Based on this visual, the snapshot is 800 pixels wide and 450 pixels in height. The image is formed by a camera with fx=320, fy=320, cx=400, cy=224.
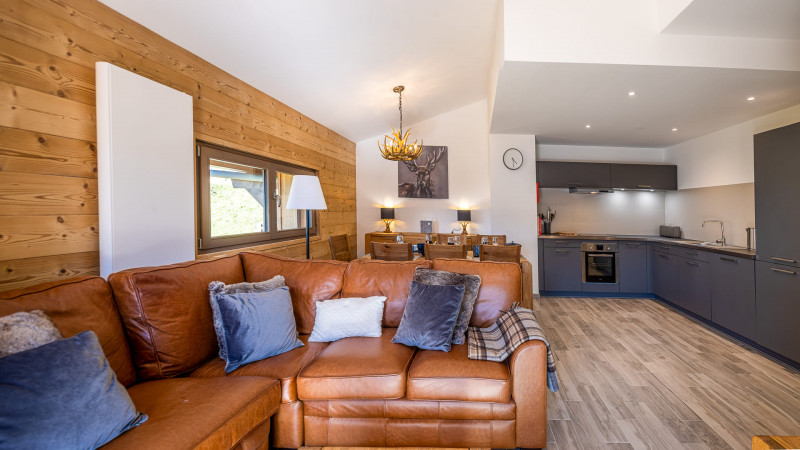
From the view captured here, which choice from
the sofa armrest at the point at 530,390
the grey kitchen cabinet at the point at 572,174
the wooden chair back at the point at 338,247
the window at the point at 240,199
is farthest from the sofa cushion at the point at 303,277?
the grey kitchen cabinet at the point at 572,174

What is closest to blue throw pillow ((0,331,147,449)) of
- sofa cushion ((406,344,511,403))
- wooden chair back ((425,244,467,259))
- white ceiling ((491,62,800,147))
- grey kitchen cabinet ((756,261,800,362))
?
sofa cushion ((406,344,511,403))

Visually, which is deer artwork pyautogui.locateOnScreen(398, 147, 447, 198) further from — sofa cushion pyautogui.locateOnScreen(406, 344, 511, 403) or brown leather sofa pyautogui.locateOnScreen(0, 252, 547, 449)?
sofa cushion pyautogui.locateOnScreen(406, 344, 511, 403)

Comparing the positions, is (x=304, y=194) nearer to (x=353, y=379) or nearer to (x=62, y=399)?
(x=353, y=379)

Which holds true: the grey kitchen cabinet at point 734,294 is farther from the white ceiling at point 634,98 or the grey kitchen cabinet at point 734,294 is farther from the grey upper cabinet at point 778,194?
the white ceiling at point 634,98

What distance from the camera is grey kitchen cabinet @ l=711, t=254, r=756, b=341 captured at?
121 inches

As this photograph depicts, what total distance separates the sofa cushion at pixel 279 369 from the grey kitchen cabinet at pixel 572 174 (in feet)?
14.9

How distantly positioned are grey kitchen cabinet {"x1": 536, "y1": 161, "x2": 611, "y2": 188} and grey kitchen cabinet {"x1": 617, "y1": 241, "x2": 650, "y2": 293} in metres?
0.99

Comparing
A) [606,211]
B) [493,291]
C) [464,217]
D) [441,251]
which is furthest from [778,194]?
[464,217]

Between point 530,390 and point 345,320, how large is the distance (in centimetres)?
115

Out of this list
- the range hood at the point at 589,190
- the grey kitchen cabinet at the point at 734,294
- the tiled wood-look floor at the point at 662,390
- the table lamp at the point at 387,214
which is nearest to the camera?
the tiled wood-look floor at the point at 662,390

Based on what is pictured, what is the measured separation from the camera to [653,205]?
5332mm

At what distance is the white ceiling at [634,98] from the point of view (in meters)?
2.64

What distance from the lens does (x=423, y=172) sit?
19.7 ft

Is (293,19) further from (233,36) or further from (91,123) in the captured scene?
(91,123)
